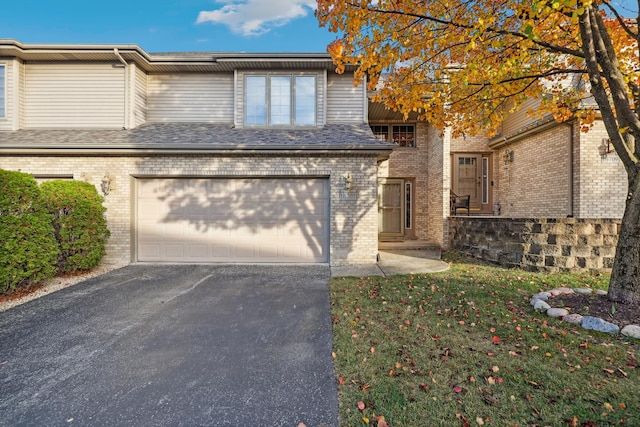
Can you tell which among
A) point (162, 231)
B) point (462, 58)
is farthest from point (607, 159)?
point (162, 231)

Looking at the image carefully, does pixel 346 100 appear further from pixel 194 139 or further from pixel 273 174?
pixel 194 139

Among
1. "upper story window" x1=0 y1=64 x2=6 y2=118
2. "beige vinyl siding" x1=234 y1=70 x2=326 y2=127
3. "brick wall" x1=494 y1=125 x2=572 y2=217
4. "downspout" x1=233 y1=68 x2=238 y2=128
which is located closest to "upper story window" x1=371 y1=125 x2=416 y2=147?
"brick wall" x1=494 y1=125 x2=572 y2=217

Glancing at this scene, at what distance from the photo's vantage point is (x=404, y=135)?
37.8 feet

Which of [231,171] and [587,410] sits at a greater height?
[231,171]

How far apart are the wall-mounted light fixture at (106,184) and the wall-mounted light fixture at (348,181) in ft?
19.2

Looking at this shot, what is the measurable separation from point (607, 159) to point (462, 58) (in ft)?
16.1

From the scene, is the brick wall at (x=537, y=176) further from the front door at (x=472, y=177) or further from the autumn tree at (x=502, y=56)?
the autumn tree at (x=502, y=56)

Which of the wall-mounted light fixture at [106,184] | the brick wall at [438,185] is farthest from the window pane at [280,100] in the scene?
the brick wall at [438,185]

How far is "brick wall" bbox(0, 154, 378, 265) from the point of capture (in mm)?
7574

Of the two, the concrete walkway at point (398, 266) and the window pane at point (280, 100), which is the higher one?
the window pane at point (280, 100)

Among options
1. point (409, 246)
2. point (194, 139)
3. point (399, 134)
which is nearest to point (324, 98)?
point (194, 139)

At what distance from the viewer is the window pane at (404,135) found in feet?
37.7

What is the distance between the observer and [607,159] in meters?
7.60

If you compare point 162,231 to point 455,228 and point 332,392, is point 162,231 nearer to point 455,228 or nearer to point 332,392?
point 332,392
